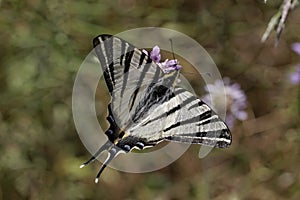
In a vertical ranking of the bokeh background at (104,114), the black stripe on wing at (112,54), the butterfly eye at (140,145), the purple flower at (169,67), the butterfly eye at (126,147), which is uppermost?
the black stripe on wing at (112,54)

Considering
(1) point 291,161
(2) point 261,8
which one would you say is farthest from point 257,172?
(2) point 261,8

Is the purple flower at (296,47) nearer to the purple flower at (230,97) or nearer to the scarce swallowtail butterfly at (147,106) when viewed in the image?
the purple flower at (230,97)

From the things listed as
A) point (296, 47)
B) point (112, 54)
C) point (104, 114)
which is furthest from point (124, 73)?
point (296, 47)

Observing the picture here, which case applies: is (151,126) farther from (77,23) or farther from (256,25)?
(256,25)

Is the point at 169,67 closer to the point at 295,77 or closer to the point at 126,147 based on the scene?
the point at 126,147

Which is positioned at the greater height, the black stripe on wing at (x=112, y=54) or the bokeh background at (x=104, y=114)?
the black stripe on wing at (x=112, y=54)

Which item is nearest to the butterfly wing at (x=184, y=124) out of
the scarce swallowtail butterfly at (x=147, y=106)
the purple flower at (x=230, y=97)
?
the scarce swallowtail butterfly at (x=147, y=106)
